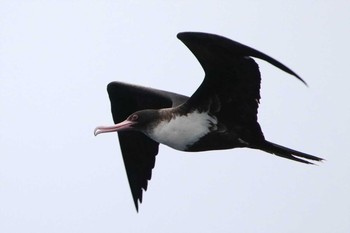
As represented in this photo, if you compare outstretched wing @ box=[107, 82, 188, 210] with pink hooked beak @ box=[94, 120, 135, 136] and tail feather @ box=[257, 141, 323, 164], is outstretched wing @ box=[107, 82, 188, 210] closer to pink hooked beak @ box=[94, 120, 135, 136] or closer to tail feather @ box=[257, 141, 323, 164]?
pink hooked beak @ box=[94, 120, 135, 136]

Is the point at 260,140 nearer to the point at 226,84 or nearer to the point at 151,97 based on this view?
the point at 226,84

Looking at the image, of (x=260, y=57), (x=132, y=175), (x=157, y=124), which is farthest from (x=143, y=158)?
(x=260, y=57)

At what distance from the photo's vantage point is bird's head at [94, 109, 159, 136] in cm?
977

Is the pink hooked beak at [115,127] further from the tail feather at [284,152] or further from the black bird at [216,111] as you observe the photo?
the tail feather at [284,152]

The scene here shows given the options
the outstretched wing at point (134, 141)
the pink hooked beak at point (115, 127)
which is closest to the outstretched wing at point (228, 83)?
the pink hooked beak at point (115, 127)

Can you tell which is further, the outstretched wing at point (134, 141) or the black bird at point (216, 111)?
the outstretched wing at point (134, 141)

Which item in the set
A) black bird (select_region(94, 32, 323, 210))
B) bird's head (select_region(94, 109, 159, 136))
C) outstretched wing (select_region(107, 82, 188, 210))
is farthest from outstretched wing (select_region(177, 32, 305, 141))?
outstretched wing (select_region(107, 82, 188, 210))

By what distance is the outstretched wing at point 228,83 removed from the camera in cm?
883

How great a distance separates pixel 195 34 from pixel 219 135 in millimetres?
1059

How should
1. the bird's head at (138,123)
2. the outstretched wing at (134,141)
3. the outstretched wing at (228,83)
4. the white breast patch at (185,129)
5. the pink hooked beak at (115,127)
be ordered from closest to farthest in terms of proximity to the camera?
1. the outstretched wing at (228,83)
2. the white breast patch at (185,129)
3. the bird's head at (138,123)
4. the pink hooked beak at (115,127)
5. the outstretched wing at (134,141)

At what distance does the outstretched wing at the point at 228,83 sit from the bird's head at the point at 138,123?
40 centimetres

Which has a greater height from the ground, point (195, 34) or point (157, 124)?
point (195, 34)

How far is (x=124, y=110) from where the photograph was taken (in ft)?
36.5

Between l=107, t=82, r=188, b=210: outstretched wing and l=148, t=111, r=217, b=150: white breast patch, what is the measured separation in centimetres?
128
